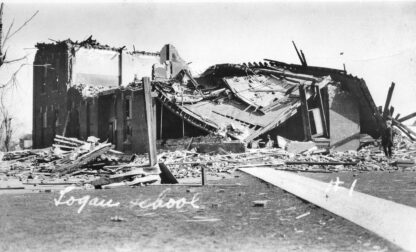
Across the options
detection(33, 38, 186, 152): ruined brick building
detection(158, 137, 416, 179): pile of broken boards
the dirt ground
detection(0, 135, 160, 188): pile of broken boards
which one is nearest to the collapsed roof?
detection(158, 137, 416, 179): pile of broken boards

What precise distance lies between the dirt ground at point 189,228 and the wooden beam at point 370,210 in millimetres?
156

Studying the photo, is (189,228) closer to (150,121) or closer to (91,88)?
(150,121)

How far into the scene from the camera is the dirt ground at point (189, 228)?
13.3 feet

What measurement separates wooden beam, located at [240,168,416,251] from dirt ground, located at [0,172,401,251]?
156 mm

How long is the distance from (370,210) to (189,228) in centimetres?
270

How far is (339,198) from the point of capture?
277 inches

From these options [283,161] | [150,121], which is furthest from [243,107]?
[150,121]

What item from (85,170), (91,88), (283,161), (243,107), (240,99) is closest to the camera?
(85,170)

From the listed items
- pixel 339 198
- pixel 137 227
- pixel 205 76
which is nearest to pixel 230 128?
pixel 205 76

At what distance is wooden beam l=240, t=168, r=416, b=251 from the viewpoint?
4330 millimetres

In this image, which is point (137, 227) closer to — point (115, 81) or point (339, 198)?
point (339, 198)

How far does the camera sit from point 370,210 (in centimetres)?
582

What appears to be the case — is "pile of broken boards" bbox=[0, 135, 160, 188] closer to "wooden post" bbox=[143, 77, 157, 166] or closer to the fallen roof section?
"wooden post" bbox=[143, 77, 157, 166]

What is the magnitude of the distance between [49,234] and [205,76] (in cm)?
2257
